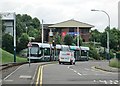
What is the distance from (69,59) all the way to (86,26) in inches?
4033

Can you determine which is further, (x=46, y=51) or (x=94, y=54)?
(x=94, y=54)

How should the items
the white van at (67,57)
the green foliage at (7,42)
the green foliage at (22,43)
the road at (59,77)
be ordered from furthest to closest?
the green foliage at (22,43) → the green foliage at (7,42) → the white van at (67,57) → the road at (59,77)

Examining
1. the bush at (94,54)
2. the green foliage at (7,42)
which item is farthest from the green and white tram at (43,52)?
the bush at (94,54)

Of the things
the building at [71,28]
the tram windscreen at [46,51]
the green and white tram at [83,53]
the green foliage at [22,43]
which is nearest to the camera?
the tram windscreen at [46,51]

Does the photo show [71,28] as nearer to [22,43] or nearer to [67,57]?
[22,43]

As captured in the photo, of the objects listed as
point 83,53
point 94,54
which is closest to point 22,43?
point 94,54

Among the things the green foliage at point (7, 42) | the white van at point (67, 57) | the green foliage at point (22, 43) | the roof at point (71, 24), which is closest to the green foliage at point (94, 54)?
the green foliage at point (22, 43)

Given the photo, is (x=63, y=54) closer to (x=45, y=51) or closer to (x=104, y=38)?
(x=45, y=51)

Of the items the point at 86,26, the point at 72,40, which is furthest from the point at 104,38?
the point at 86,26

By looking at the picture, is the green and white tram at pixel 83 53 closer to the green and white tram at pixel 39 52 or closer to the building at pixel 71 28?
the green and white tram at pixel 39 52

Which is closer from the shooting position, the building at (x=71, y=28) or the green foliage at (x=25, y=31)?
the green foliage at (x=25, y=31)

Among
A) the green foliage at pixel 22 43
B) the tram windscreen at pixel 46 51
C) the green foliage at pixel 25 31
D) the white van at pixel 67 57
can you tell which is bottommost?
the white van at pixel 67 57

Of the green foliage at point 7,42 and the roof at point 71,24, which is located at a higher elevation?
the roof at point 71,24

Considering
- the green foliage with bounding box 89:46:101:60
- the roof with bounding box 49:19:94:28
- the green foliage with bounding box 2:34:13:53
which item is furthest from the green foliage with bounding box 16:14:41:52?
the green foliage with bounding box 89:46:101:60
